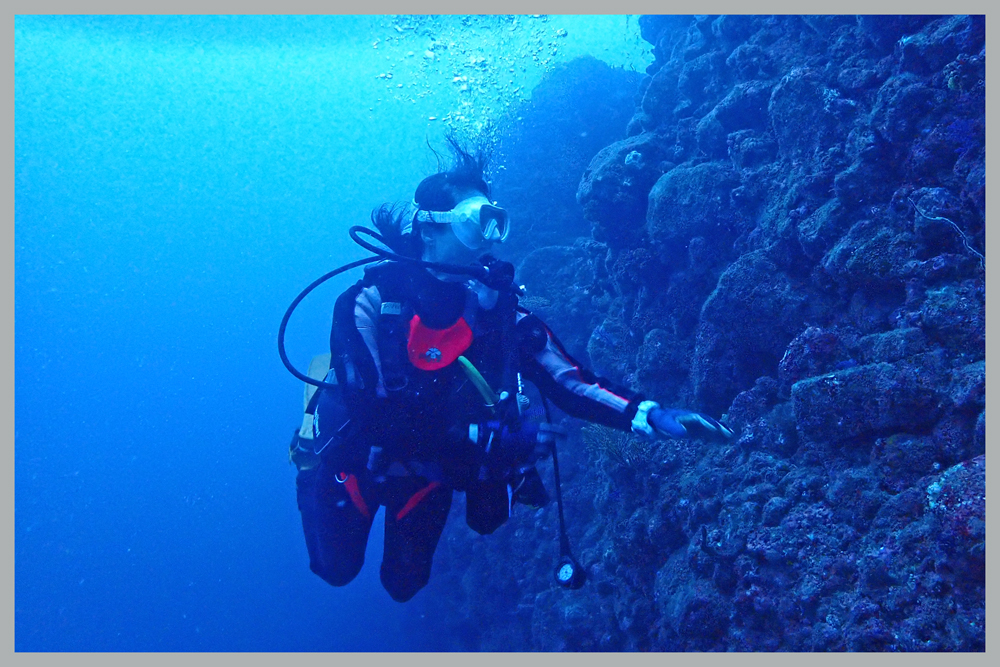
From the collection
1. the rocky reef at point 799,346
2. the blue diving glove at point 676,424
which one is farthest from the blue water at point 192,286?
the blue diving glove at point 676,424

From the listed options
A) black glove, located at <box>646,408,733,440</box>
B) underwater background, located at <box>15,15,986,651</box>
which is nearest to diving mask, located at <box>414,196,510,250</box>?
black glove, located at <box>646,408,733,440</box>

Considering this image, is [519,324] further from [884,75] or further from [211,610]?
[211,610]

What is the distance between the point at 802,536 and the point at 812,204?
2792 mm

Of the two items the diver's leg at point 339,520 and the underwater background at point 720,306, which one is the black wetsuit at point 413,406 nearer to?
the diver's leg at point 339,520

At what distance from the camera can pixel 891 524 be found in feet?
9.37

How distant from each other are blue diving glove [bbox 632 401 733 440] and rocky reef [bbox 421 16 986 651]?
1220mm

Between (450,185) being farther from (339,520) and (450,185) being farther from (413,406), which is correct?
(339,520)

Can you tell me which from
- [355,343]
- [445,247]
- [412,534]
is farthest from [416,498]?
[445,247]

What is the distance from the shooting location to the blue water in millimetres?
21109

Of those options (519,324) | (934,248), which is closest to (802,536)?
(934,248)

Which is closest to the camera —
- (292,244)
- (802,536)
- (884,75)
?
(802,536)

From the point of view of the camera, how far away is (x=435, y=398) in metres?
3.04

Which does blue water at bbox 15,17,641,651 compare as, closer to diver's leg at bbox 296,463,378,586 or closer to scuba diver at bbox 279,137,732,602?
diver's leg at bbox 296,463,378,586

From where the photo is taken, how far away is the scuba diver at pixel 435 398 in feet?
9.59
